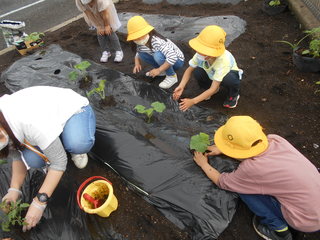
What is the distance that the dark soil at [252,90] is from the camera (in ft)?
5.51

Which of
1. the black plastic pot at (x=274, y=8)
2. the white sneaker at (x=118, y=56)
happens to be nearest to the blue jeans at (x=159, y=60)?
the white sneaker at (x=118, y=56)

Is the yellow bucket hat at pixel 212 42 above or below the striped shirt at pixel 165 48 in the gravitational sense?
above

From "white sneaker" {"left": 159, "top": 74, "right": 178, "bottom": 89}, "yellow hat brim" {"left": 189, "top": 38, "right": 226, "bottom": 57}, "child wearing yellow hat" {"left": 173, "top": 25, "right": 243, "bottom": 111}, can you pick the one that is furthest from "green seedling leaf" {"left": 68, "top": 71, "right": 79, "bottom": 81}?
"yellow hat brim" {"left": 189, "top": 38, "right": 226, "bottom": 57}

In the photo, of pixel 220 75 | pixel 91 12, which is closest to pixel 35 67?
pixel 91 12

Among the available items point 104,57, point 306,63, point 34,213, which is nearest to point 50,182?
point 34,213

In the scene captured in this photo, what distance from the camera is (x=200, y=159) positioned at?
176 centimetres

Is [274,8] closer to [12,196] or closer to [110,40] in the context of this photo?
[110,40]

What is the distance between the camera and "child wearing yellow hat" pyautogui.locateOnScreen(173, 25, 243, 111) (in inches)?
76.0

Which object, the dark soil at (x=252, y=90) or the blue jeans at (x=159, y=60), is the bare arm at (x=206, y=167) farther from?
the blue jeans at (x=159, y=60)

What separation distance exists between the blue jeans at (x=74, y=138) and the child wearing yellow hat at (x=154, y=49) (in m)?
1.01

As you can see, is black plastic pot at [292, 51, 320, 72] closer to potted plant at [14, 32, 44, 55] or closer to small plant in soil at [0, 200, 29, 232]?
small plant in soil at [0, 200, 29, 232]

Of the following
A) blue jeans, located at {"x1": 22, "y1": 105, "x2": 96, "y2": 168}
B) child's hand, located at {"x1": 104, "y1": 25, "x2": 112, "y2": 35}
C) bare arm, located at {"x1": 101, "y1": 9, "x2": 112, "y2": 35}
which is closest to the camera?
blue jeans, located at {"x1": 22, "y1": 105, "x2": 96, "y2": 168}

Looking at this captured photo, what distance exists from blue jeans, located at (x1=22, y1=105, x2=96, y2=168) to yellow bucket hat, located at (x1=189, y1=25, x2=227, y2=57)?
1106mm

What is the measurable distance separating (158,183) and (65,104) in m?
0.90
